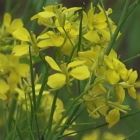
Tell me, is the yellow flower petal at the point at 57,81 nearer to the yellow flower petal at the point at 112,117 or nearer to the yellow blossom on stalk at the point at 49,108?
the yellow flower petal at the point at 112,117

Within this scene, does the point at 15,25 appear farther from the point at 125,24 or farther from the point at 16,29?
the point at 125,24

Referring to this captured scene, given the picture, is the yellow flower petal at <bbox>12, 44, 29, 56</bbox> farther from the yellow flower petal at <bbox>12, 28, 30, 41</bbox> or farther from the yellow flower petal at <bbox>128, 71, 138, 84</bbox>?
the yellow flower petal at <bbox>128, 71, 138, 84</bbox>

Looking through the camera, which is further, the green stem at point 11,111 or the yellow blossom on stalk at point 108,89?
the green stem at point 11,111

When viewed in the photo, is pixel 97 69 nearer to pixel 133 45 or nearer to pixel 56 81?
pixel 56 81

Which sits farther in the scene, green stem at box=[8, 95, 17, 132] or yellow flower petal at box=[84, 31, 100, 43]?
green stem at box=[8, 95, 17, 132]

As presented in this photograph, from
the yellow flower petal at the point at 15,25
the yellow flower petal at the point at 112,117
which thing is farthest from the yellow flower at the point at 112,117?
the yellow flower petal at the point at 15,25

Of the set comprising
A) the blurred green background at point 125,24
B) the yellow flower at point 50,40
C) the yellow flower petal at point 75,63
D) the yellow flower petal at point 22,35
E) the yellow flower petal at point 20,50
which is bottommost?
the blurred green background at point 125,24

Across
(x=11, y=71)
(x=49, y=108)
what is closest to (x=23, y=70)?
(x=11, y=71)

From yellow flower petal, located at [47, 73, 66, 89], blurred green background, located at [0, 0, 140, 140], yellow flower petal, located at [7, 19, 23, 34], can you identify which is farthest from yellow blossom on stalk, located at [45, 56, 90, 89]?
blurred green background, located at [0, 0, 140, 140]
